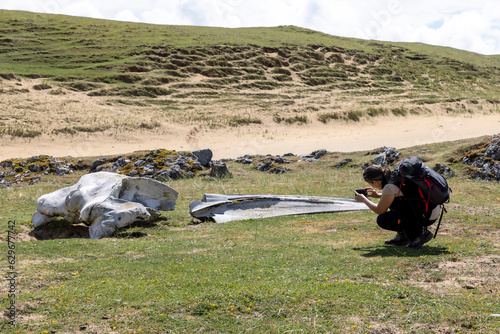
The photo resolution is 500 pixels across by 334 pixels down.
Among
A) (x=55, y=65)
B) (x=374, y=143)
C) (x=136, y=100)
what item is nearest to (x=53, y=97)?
(x=136, y=100)

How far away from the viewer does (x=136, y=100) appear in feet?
156

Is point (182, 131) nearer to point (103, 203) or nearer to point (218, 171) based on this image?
point (218, 171)

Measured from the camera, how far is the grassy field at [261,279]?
497cm

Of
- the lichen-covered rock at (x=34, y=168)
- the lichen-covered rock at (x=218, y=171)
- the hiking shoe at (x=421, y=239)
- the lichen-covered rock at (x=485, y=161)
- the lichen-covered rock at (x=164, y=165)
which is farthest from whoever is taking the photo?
the lichen-covered rock at (x=34, y=168)

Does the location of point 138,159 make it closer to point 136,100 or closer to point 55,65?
point 136,100

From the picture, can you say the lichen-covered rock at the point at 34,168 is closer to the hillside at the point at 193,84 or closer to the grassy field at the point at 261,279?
the hillside at the point at 193,84

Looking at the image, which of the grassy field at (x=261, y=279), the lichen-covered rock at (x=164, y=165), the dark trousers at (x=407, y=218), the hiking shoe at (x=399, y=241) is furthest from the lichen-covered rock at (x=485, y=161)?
the dark trousers at (x=407, y=218)

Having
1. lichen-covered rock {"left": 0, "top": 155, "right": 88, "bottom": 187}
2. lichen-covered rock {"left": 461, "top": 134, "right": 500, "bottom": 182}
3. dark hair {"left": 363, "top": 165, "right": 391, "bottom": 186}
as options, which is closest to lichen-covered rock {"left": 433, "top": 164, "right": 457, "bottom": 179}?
lichen-covered rock {"left": 461, "top": 134, "right": 500, "bottom": 182}

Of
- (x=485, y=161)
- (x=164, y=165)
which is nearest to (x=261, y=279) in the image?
(x=485, y=161)

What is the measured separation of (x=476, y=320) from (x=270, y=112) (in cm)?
4239

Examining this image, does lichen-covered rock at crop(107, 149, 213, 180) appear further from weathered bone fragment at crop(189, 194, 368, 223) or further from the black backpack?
the black backpack

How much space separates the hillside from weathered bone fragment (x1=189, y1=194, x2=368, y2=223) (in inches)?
981

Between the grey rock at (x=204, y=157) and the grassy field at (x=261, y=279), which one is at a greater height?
the grey rock at (x=204, y=157)

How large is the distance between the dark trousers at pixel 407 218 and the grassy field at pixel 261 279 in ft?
1.14
